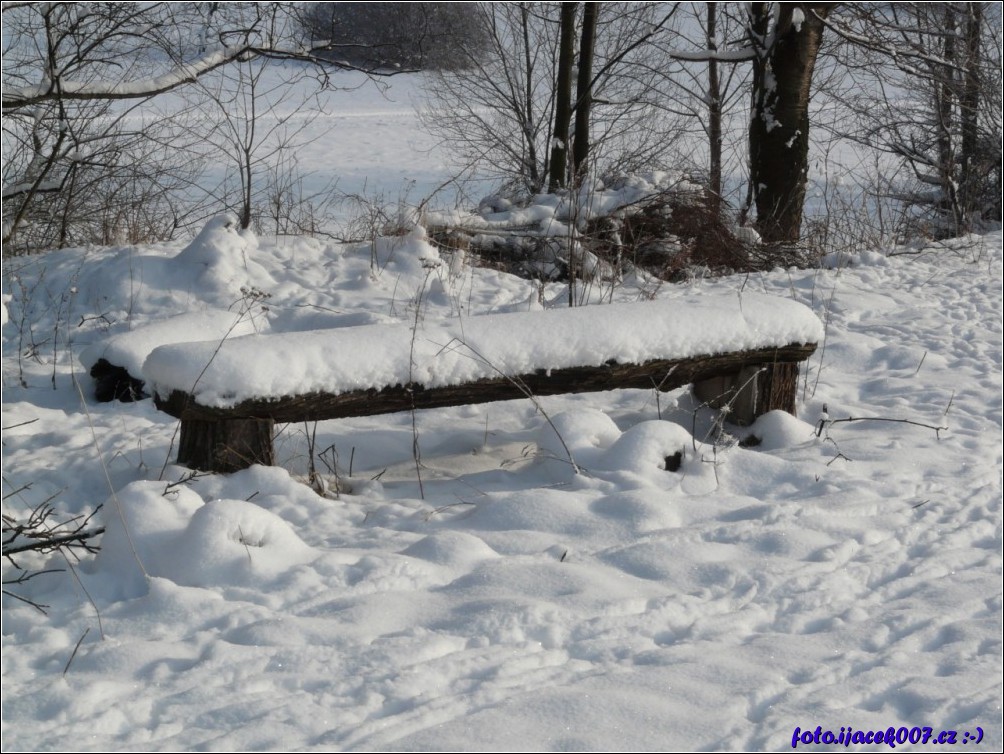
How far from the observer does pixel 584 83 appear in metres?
11.5

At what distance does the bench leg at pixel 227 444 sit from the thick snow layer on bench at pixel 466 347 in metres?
0.25

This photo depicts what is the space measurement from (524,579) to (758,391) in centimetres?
194

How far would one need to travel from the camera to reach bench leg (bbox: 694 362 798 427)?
451cm

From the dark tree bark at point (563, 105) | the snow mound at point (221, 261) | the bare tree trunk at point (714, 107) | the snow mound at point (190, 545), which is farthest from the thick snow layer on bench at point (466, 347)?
the bare tree trunk at point (714, 107)

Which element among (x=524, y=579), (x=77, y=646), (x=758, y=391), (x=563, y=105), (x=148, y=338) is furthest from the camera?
(x=563, y=105)

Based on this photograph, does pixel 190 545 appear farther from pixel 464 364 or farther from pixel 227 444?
pixel 464 364

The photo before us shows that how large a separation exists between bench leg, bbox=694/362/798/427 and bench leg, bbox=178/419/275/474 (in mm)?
2008

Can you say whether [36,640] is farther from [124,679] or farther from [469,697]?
[469,697]

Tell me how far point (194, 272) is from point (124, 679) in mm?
4478

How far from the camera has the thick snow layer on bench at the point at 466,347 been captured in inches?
Result: 141

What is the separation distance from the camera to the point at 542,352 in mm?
3975

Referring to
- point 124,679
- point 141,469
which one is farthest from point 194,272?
point 124,679

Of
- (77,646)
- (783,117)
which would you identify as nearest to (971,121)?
(783,117)

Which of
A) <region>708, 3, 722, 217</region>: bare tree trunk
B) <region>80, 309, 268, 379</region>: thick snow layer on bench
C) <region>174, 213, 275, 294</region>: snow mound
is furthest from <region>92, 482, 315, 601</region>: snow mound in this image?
<region>708, 3, 722, 217</region>: bare tree trunk
